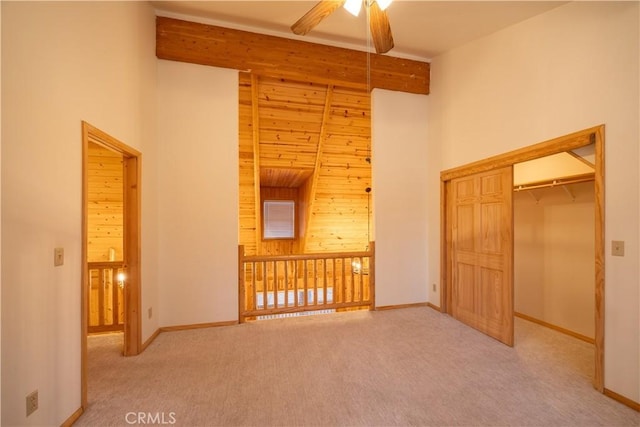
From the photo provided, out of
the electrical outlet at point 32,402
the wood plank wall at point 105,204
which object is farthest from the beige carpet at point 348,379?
the wood plank wall at point 105,204

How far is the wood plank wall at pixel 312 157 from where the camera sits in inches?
162

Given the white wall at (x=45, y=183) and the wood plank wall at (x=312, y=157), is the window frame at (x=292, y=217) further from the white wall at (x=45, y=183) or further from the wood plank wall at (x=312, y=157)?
the white wall at (x=45, y=183)

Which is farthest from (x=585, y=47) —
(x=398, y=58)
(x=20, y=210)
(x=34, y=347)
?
(x=34, y=347)

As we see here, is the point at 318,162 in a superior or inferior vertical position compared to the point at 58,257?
superior

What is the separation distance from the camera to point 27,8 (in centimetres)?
142

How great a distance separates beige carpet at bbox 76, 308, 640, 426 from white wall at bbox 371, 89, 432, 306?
2.62 ft

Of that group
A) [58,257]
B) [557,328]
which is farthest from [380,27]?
[557,328]

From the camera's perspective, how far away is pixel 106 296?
10.6 ft

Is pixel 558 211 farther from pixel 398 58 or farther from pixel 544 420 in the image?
pixel 398 58

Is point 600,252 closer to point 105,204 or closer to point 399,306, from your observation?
point 399,306

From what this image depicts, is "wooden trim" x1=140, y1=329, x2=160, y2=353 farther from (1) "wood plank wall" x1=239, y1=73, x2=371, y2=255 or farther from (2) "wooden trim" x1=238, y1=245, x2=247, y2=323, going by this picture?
(1) "wood plank wall" x1=239, y1=73, x2=371, y2=255

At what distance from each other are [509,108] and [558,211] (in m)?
1.45

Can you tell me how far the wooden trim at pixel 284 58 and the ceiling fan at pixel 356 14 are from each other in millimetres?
1441

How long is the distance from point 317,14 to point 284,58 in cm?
162
